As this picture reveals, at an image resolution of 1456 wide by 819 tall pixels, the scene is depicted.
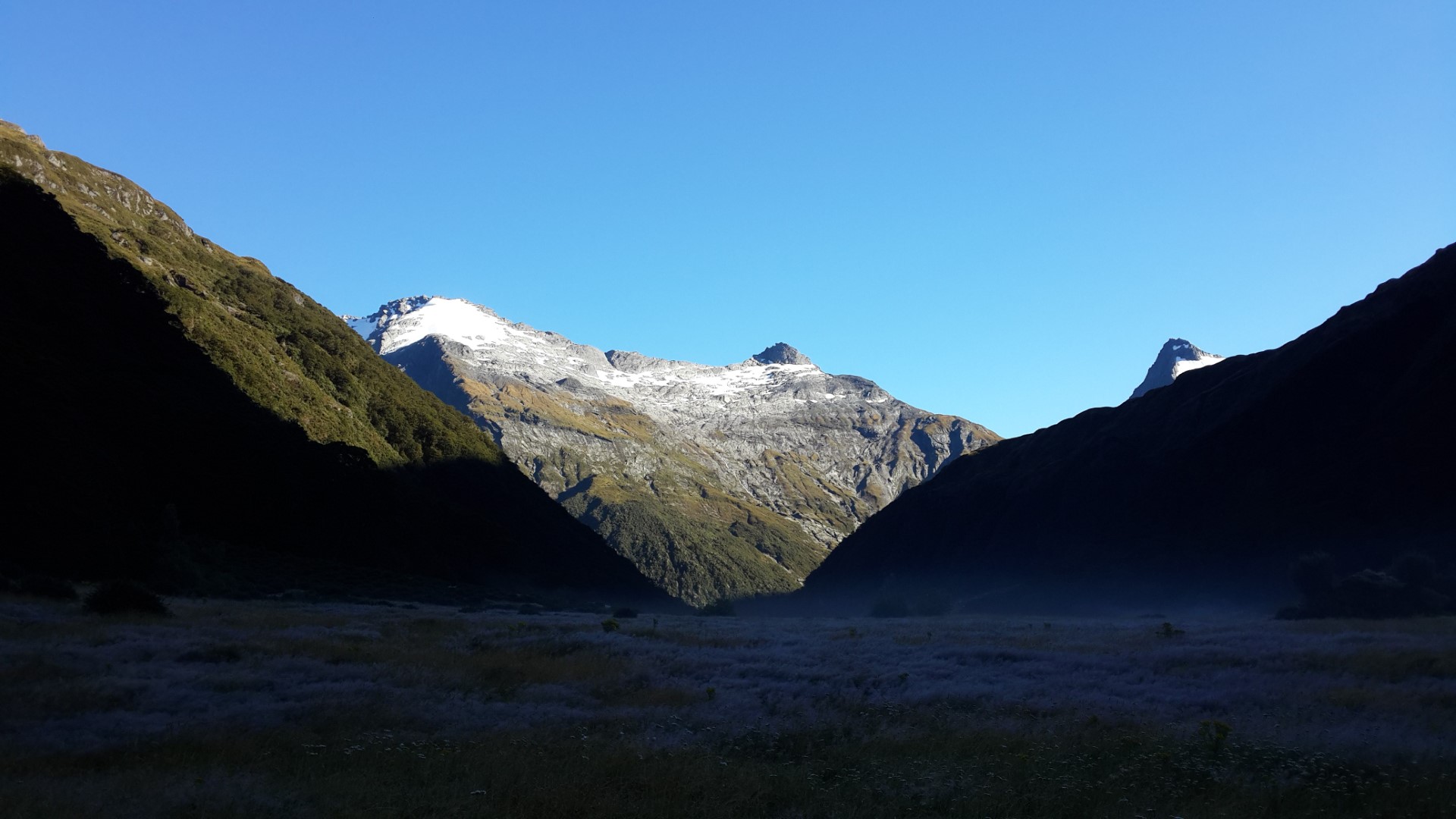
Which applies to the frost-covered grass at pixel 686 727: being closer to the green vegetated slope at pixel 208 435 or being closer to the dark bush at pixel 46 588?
the dark bush at pixel 46 588

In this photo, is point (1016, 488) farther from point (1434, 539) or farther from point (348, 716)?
point (348, 716)

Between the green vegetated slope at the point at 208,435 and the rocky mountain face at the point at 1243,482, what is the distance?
48.0 meters

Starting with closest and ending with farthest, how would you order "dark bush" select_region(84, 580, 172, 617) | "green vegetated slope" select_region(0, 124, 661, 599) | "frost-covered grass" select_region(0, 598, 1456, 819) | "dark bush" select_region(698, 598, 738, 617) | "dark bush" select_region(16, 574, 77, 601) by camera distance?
"frost-covered grass" select_region(0, 598, 1456, 819), "dark bush" select_region(84, 580, 172, 617), "dark bush" select_region(16, 574, 77, 601), "green vegetated slope" select_region(0, 124, 661, 599), "dark bush" select_region(698, 598, 738, 617)

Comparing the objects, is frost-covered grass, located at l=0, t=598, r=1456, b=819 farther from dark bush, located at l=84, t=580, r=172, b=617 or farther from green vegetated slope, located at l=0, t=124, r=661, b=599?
green vegetated slope, located at l=0, t=124, r=661, b=599

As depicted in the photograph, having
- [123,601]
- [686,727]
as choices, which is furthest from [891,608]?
[686,727]

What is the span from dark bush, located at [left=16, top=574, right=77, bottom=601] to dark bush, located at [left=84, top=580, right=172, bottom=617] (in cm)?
333

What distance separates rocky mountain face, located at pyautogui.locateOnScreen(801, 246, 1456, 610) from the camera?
74.8 m

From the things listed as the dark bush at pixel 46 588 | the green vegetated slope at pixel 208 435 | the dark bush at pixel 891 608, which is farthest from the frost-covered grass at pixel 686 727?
the dark bush at pixel 891 608

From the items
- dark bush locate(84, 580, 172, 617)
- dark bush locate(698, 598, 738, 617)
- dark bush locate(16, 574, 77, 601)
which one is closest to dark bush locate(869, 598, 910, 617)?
dark bush locate(698, 598, 738, 617)

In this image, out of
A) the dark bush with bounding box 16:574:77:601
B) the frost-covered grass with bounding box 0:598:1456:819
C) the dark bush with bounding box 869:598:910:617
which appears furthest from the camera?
the dark bush with bounding box 869:598:910:617

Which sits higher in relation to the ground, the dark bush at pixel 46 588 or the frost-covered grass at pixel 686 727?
the dark bush at pixel 46 588

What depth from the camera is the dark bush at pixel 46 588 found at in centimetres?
3228

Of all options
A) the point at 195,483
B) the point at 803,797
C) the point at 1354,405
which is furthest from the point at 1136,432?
the point at 803,797

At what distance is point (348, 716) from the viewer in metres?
16.6
